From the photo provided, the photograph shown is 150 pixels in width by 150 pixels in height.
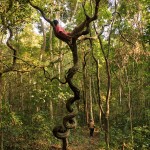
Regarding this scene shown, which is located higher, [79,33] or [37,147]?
[79,33]

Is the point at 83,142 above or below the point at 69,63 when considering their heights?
below

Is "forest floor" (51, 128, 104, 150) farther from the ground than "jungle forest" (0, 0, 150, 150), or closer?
closer

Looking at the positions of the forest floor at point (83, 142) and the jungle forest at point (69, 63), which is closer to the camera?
the jungle forest at point (69, 63)

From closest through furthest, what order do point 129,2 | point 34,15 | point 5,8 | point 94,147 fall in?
1. point 5,8
2. point 34,15
3. point 129,2
4. point 94,147

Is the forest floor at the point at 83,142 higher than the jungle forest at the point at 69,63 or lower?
lower

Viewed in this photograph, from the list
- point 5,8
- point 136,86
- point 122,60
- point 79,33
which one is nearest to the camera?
point 79,33

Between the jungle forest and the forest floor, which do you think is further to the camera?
the forest floor

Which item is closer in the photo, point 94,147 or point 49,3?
point 49,3

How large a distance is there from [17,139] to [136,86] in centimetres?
1059

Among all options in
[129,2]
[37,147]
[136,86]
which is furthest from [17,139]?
[136,86]

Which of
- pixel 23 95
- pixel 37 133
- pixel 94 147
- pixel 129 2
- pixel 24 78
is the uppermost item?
pixel 129 2

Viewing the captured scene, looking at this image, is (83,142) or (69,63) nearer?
(69,63)

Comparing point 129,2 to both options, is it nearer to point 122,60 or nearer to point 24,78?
point 122,60

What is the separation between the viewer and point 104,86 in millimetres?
26438
